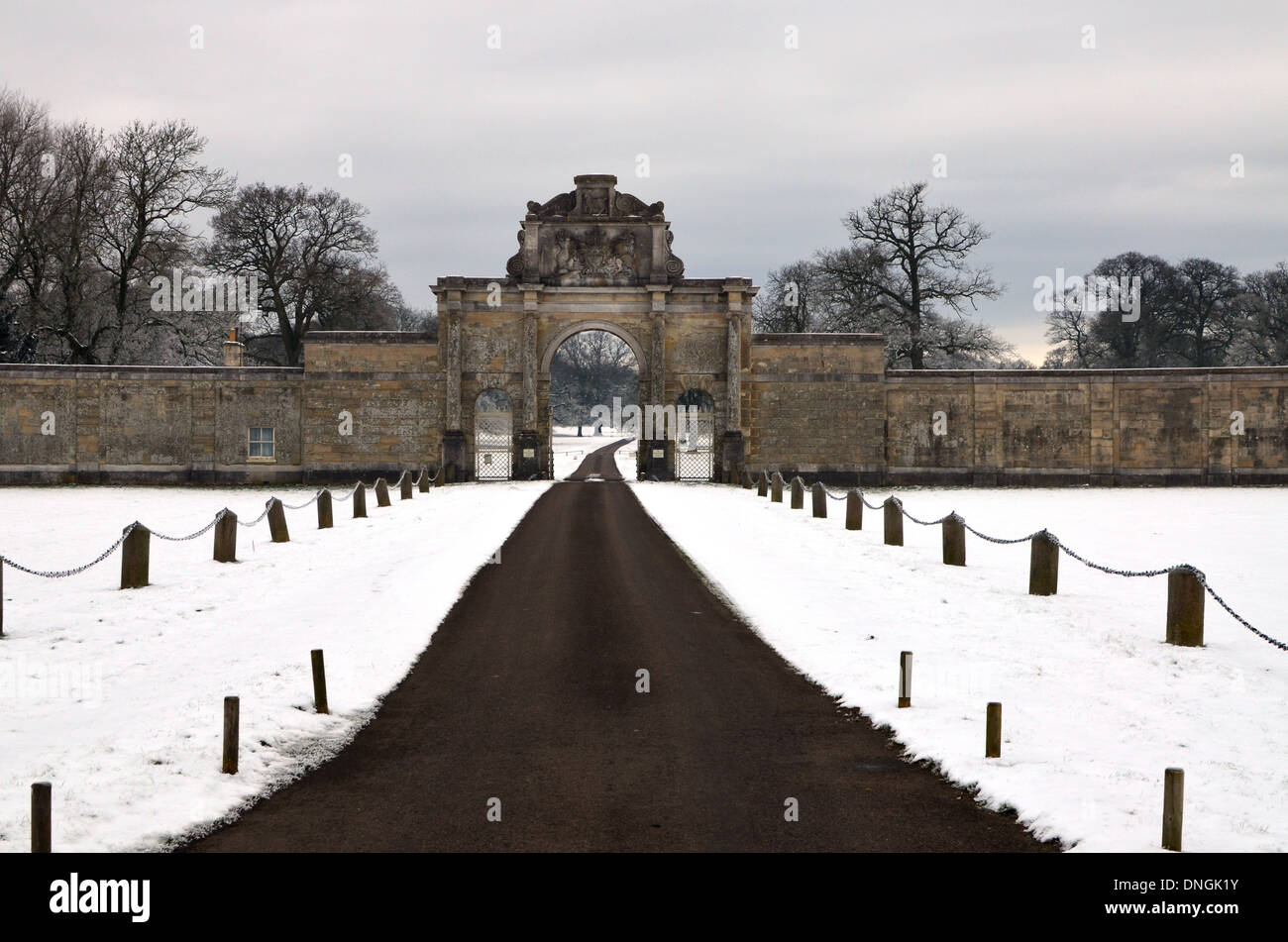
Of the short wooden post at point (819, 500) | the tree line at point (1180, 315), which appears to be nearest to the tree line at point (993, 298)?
the tree line at point (1180, 315)

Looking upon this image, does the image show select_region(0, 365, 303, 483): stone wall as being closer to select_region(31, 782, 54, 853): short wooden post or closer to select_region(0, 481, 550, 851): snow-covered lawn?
select_region(0, 481, 550, 851): snow-covered lawn

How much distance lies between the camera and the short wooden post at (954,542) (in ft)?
58.8

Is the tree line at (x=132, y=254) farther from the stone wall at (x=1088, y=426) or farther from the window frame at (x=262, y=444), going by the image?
the stone wall at (x=1088, y=426)

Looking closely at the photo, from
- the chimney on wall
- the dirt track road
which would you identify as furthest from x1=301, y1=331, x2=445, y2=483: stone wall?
the dirt track road

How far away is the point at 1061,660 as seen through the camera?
11.5 meters

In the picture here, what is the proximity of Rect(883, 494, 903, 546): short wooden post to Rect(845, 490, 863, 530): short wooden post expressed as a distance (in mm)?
2190

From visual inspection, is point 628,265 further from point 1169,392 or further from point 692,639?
point 692,639

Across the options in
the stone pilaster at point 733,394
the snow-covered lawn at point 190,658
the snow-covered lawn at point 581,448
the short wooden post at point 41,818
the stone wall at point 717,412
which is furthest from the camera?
the snow-covered lawn at point 581,448

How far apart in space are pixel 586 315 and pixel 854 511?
17939 millimetres

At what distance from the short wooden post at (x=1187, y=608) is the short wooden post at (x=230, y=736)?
10.0 m
